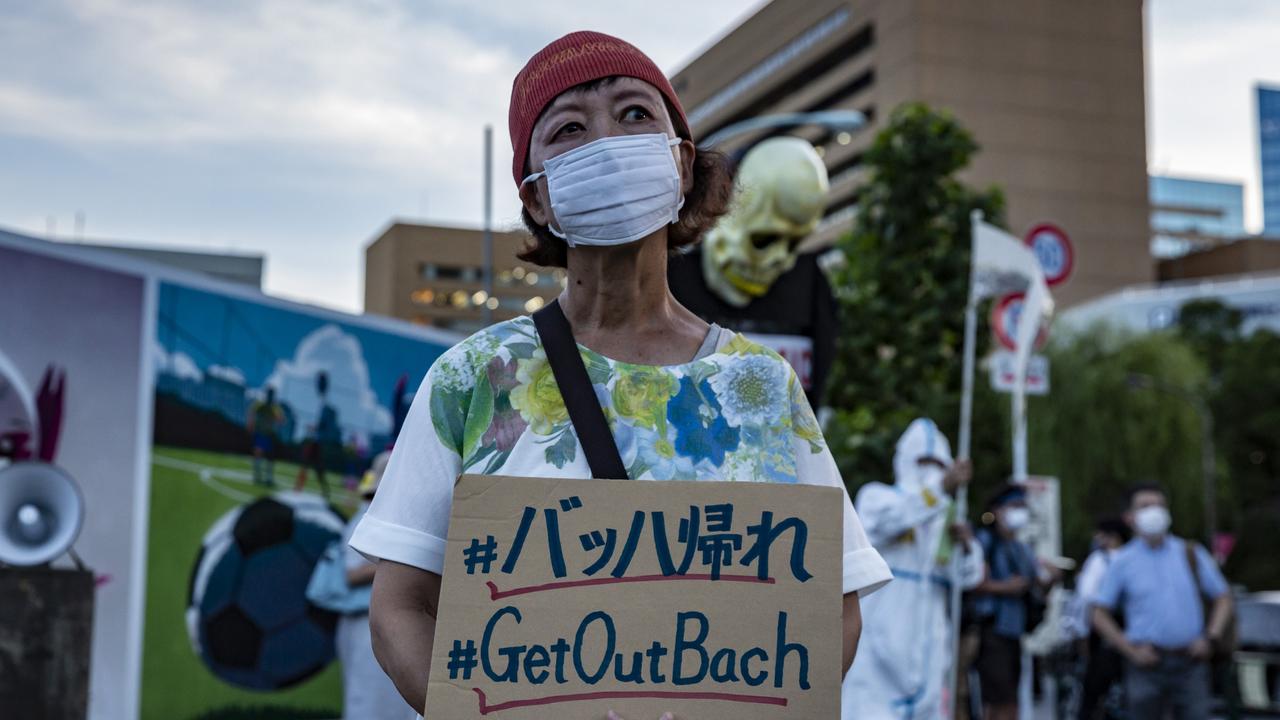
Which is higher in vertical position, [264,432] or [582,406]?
[264,432]

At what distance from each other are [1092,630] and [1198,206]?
160463mm

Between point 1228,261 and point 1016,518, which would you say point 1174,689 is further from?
point 1228,261

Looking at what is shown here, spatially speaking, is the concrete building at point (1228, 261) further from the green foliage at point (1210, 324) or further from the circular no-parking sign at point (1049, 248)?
the circular no-parking sign at point (1049, 248)

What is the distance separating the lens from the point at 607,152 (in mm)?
2254

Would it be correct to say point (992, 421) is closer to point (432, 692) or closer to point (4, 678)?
point (4, 678)

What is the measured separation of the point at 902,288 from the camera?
16953 millimetres

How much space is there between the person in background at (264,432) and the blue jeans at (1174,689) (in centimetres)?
578

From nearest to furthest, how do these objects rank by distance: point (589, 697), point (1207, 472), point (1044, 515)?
1. point (589, 697)
2. point (1044, 515)
3. point (1207, 472)

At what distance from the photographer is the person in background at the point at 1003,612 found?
1101 cm

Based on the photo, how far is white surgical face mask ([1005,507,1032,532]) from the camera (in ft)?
39.1

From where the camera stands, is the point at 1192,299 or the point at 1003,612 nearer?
the point at 1003,612

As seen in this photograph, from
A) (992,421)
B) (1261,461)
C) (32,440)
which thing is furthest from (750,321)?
(1261,461)

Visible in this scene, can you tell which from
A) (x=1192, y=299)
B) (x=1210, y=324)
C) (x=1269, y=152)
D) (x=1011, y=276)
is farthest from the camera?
(x=1269, y=152)

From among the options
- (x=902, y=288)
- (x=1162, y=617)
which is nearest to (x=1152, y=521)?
(x=1162, y=617)
